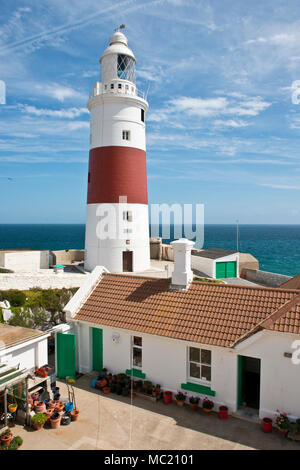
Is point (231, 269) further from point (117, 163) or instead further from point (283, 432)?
point (283, 432)

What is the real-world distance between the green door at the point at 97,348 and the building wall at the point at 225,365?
0.34 m

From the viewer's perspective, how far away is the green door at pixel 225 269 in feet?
97.7

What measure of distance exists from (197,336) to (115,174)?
50.4 feet

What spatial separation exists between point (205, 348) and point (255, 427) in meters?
2.58

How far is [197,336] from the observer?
34.5 ft

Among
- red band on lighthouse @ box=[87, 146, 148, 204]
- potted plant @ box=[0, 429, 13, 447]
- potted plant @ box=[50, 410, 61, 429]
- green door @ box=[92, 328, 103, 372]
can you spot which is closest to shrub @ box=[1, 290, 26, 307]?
green door @ box=[92, 328, 103, 372]

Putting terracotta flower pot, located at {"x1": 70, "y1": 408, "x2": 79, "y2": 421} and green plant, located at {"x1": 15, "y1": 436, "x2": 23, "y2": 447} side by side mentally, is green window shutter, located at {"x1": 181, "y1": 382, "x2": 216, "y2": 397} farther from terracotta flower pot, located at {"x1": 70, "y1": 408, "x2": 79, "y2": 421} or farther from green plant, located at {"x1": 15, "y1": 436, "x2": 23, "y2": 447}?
green plant, located at {"x1": 15, "y1": 436, "x2": 23, "y2": 447}

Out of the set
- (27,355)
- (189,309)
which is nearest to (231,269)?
(189,309)

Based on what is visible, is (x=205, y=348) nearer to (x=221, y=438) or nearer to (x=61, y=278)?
(x=221, y=438)

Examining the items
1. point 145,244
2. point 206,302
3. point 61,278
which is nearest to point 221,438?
point 206,302

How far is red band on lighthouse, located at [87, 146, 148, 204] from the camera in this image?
76.2ft

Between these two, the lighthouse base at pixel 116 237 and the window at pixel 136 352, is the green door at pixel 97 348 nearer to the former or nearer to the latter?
the window at pixel 136 352

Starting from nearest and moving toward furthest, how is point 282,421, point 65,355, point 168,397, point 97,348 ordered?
1. point 282,421
2. point 168,397
3. point 65,355
4. point 97,348
